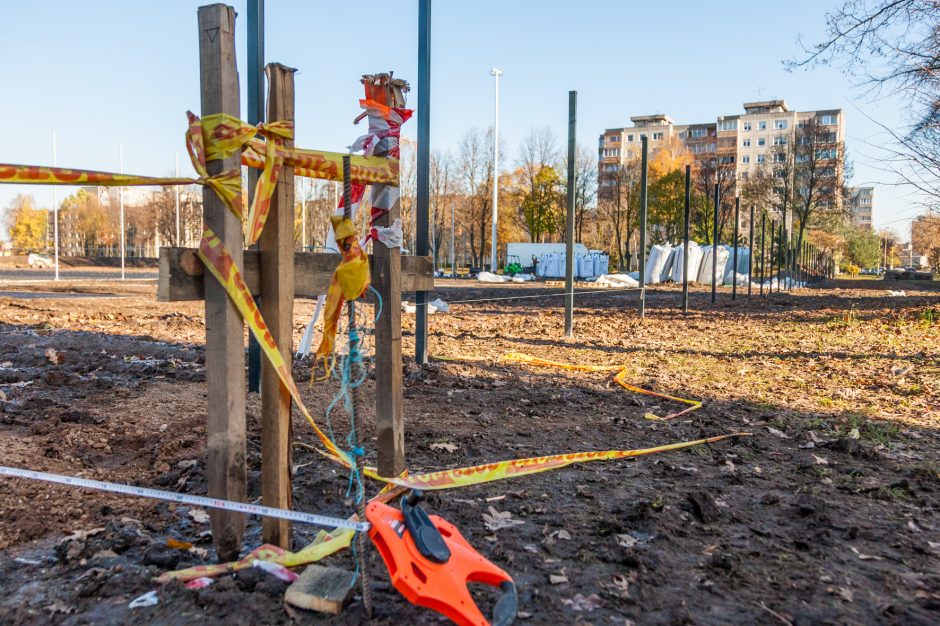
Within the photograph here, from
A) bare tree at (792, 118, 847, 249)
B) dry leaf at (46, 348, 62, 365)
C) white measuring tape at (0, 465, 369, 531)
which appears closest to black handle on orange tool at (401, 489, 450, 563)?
white measuring tape at (0, 465, 369, 531)

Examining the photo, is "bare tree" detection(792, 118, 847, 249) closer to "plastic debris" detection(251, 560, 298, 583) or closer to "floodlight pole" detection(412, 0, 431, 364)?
"floodlight pole" detection(412, 0, 431, 364)

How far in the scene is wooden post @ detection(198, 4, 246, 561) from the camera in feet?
9.67

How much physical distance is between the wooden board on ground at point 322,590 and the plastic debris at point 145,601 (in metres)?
0.53

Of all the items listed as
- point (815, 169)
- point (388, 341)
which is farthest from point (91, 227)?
point (388, 341)

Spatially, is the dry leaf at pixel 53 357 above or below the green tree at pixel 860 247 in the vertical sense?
below

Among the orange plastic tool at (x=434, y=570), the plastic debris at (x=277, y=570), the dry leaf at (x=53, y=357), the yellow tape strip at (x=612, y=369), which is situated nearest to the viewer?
the orange plastic tool at (x=434, y=570)

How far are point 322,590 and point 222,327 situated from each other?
1.14 metres

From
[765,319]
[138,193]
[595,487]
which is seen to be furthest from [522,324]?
[138,193]

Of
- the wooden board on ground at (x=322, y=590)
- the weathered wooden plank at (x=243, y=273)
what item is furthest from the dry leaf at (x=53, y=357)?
the wooden board on ground at (x=322, y=590)

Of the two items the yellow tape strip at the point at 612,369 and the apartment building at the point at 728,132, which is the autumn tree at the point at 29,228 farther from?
the yellow tape strip at the point at 612,369

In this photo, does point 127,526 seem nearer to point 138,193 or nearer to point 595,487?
point 595,487

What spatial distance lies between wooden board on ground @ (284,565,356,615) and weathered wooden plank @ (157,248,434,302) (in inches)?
48.0

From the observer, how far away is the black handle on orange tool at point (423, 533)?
2.64 metres

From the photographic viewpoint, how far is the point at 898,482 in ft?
15.2
